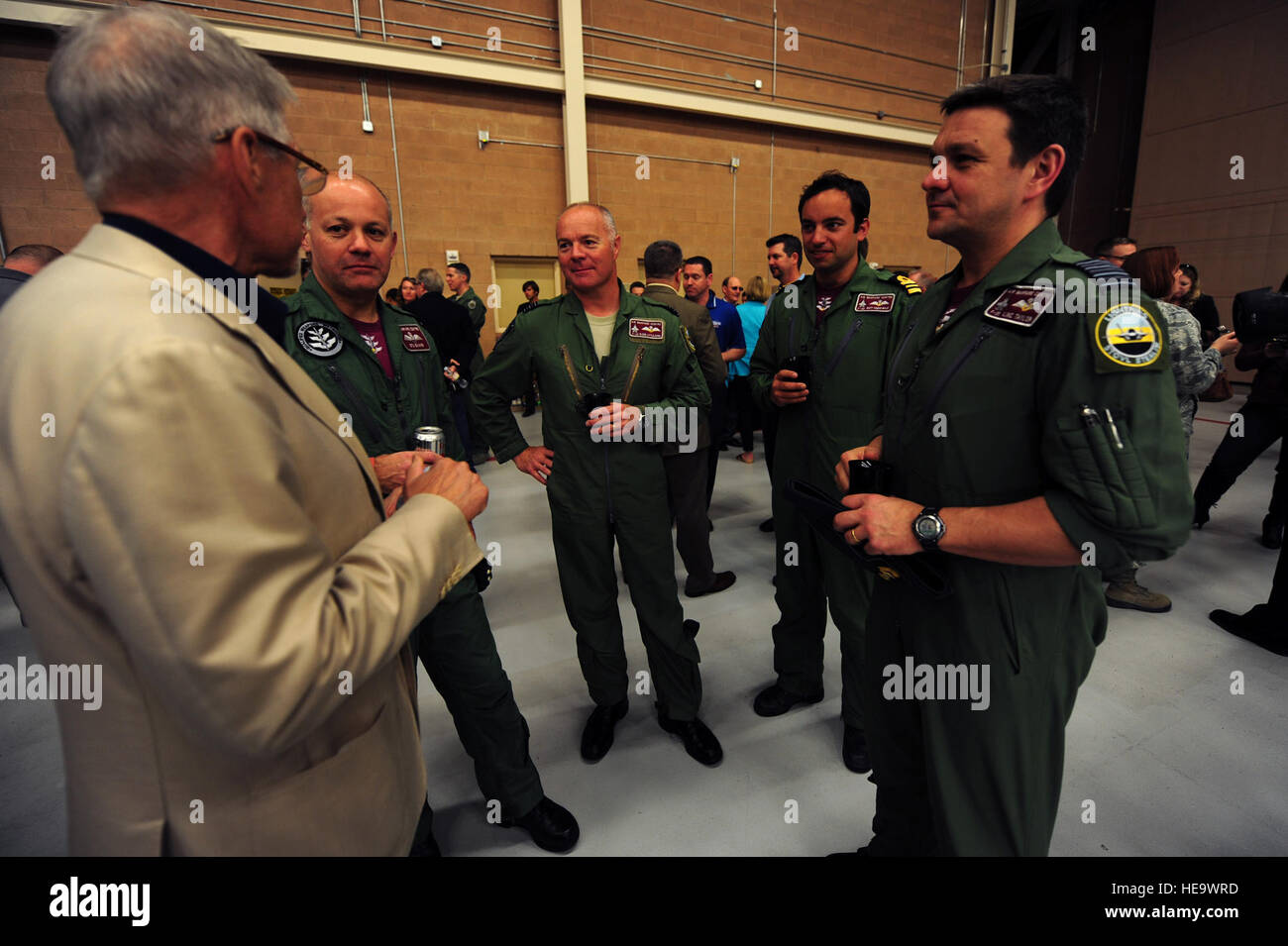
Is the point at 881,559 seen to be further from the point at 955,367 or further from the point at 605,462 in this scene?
the point at 605,462

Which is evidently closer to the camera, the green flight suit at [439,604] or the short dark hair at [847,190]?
the green flight suit at [439,604]

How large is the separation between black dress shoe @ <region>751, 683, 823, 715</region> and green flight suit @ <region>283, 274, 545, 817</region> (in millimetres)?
894

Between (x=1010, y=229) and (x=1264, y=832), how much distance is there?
1872 millimetres

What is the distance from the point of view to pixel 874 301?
1.98 meters

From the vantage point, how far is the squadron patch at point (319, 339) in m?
1.52

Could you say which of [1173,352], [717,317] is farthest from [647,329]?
[717,317]

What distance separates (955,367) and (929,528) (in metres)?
0.29

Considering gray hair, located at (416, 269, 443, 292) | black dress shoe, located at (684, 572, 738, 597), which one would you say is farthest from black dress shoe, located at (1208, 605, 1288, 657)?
gray hair, located at (416, 269, 443, 292)

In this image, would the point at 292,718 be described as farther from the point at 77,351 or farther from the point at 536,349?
the point at 536,349

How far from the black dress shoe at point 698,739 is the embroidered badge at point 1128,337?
1.63m

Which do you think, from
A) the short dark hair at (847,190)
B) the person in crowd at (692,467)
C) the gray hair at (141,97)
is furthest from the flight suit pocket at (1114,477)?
the person in crowd at (692,467)

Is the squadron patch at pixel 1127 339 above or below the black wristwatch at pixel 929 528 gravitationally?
above

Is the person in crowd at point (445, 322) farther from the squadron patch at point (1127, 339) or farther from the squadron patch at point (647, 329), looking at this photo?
the squadron patch at point (1127, 339)

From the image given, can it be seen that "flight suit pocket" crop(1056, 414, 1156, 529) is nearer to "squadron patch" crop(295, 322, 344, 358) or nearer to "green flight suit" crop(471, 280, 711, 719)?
"green flight suit" crop(471, 280, 711, 719)
